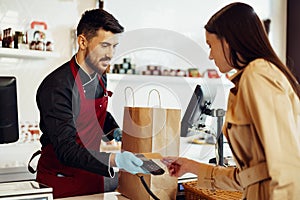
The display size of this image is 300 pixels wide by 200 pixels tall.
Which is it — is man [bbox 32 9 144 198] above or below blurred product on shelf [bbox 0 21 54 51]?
below

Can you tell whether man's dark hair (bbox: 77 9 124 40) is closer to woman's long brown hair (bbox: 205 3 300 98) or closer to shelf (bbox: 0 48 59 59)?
woman's long brown hair (bbox: 205 3 300 98)

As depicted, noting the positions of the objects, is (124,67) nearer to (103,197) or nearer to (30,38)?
(30,38)

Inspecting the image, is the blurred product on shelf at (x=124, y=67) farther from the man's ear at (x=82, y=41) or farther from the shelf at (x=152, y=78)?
the man's ear at (x=82, y=41)

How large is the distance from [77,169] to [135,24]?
1.95 m

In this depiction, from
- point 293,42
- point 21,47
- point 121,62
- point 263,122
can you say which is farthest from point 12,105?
point 293,42

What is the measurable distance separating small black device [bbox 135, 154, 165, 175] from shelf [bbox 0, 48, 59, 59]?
169 centimetres

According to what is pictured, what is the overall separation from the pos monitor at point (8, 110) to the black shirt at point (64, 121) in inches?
5.0

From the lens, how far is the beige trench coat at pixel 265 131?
968 millimetres

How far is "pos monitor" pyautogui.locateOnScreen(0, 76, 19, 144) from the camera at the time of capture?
5.14 ft

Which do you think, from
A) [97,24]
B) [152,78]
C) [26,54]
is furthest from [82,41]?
[152,78]

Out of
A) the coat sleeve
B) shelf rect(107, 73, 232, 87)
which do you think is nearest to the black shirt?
Answer: the coat sleeve

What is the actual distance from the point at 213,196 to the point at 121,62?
203 centimetres

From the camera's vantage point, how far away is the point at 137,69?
3.32 metres

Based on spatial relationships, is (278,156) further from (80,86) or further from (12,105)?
(12,105)
